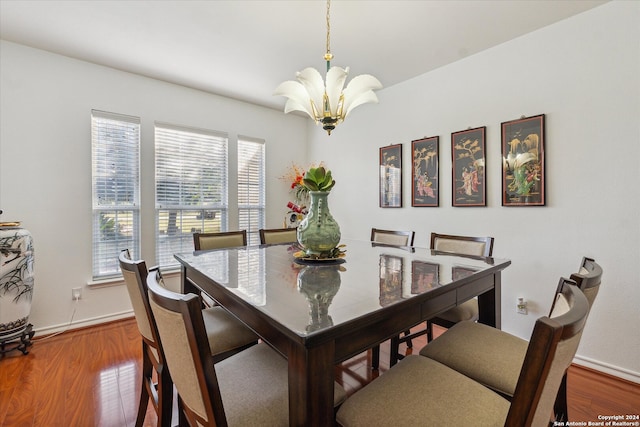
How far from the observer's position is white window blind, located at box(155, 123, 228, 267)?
3.41 metres

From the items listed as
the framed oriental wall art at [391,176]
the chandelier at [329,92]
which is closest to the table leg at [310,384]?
the chandelier at [329,92]

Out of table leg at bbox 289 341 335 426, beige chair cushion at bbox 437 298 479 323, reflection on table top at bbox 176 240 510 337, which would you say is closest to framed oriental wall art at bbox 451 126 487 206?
reflection on table top at bbox 176 240 510 337

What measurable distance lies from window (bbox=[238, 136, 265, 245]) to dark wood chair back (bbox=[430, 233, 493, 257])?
266 centimetres

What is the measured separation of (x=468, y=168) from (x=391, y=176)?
35.5 inches

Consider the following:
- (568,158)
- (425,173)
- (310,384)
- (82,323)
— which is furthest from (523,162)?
(82,323)

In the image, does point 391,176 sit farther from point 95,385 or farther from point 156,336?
point 95,385

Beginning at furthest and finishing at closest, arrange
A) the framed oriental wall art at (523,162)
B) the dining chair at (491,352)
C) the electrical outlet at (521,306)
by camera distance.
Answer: the electrical outlet at (521,306)
the framed oriental wall art at (523,162)
the dining chair at (491,352)

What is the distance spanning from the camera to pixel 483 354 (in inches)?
48.4

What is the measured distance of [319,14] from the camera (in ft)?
7.22

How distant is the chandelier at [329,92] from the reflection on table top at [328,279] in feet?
3.30

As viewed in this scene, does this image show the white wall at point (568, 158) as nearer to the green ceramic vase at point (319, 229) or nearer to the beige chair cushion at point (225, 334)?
the green ceramic vase at point (319, 229)

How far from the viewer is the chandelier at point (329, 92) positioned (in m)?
1.88

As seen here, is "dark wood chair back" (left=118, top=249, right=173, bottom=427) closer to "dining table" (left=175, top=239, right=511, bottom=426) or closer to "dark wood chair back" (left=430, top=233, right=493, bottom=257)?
"dining table" (left=175, top=239, right=511, bottom=426)

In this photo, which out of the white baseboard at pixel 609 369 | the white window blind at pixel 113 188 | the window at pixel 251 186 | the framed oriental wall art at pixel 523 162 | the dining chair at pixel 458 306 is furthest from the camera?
the window at pixel 251 186
